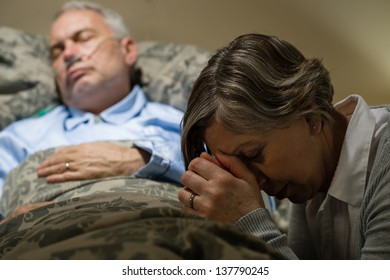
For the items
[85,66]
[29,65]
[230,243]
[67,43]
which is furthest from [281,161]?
[29,65]

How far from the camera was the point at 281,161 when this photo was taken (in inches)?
31.7

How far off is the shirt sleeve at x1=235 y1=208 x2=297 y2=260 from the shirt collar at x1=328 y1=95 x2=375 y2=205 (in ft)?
0.47

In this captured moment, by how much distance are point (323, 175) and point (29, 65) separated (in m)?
1.11

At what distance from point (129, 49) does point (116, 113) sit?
0.92ft

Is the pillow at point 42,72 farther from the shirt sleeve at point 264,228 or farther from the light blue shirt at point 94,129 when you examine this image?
the shirt sleeve at point 264,228

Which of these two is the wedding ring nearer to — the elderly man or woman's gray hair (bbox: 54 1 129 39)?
the elderly man

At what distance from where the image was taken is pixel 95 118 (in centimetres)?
144

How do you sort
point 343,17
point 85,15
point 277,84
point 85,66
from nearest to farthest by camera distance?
point 277,84
point 343,17
point 85,66
point 85,15

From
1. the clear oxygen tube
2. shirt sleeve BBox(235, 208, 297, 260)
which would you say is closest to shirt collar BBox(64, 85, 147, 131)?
the clear oxygen tube

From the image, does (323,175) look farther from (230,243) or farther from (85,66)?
(85,66)

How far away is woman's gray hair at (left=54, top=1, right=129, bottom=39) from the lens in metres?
1.61

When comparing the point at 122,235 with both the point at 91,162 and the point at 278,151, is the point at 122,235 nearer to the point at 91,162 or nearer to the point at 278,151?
the point at 278,151

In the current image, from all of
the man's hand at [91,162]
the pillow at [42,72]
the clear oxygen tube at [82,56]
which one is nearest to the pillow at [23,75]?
the pillow at [42,72]

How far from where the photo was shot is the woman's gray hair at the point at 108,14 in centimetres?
161
